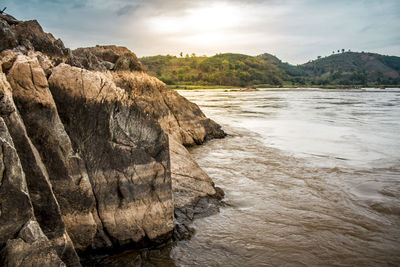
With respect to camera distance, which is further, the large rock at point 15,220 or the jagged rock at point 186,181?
the jagged rock at point 186,181

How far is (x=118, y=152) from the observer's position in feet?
18.6

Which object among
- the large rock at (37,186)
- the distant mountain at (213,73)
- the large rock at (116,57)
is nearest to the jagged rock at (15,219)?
the large rock at (37,186)

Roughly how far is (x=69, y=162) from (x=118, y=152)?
0.97 m

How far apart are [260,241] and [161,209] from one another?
2.32 meters

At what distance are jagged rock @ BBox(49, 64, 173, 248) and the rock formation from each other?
0.7 inches

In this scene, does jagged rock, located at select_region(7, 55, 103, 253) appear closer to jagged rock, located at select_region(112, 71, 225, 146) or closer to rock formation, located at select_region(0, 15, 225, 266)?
rock formation, located at select_region(0, 15, 225, 266)

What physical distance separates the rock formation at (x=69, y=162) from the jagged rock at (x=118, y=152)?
0.02 metres

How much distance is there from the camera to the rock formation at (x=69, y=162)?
3.64 metres

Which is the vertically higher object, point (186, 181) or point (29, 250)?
point (29, 250)

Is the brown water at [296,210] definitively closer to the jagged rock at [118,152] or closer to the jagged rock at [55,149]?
the jagged rock at [118,152]

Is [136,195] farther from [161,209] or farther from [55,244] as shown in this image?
[55,244]

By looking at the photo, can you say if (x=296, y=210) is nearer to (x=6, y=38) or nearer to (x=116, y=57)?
(x=6, y=38)

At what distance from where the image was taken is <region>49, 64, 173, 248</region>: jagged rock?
5.33 meters

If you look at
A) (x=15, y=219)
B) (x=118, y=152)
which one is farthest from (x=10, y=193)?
(x=118, y=152)
